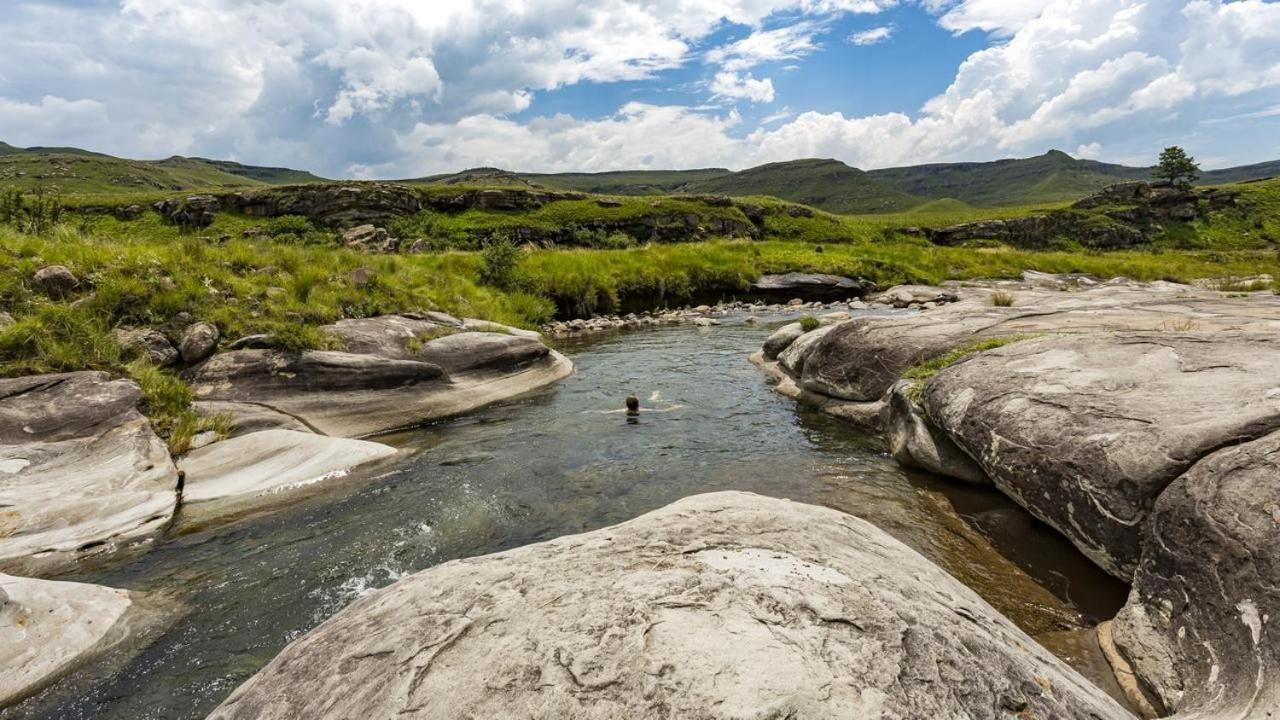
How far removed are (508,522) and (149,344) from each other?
35.1 feet

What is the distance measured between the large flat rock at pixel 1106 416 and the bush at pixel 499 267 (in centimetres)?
2583

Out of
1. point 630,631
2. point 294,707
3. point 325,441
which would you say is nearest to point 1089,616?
point 630,631

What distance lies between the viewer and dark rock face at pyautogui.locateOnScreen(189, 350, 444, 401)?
1350cm

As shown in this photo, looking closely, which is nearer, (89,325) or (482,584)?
(482,584)

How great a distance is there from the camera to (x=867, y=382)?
584 inches

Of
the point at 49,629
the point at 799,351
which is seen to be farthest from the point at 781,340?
the point at 49,629

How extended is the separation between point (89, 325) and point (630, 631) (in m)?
15.6

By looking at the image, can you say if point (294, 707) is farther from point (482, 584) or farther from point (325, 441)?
point (325, 441)

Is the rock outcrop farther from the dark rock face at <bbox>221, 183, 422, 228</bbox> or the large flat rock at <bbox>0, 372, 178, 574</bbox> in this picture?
the dark rock face at <bbox>221, 183, 422, 228</bbox>

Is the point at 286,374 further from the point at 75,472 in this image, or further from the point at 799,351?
the point at 799,351

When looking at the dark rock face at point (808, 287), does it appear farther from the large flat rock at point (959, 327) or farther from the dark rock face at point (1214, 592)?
the dark rock face at point (1214, 592)

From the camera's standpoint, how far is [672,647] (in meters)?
3.64

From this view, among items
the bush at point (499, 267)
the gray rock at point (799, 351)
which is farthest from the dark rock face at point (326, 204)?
the gray rock at point (799, 351)

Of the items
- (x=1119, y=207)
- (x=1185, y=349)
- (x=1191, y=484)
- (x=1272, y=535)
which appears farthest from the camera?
(x=1119, y=207)
